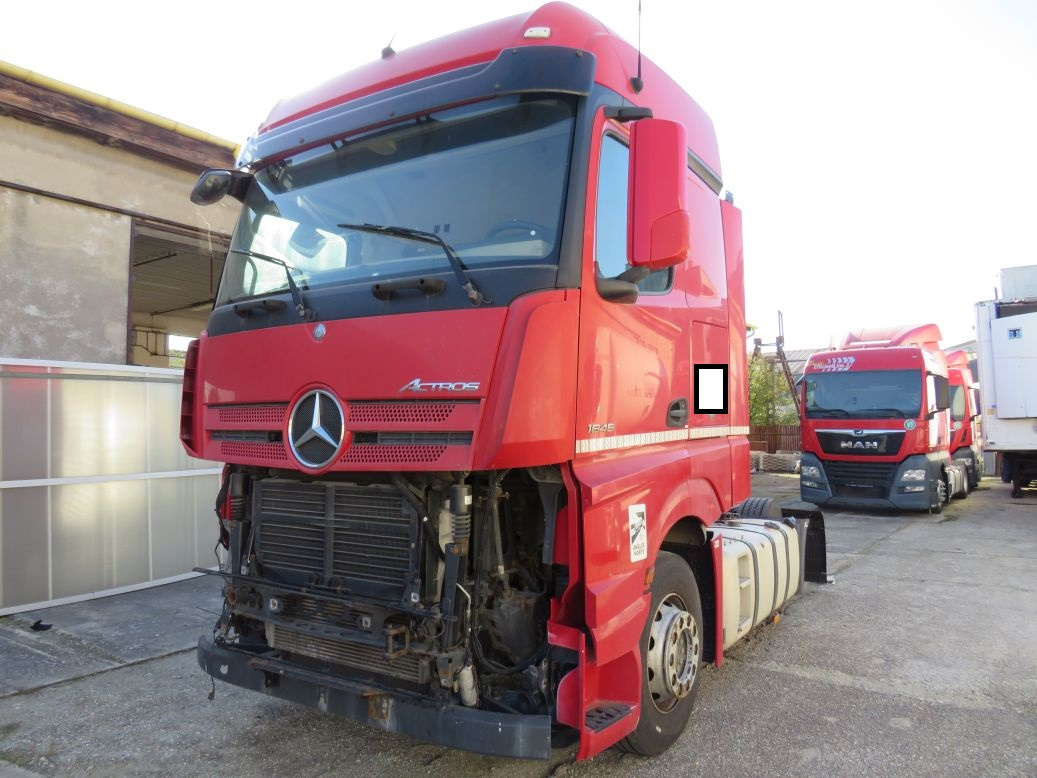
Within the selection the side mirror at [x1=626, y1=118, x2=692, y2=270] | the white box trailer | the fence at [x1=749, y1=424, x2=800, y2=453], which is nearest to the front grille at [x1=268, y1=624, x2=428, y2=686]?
the side mirror at [x1=626, y1=118, x2=692, y2=270]

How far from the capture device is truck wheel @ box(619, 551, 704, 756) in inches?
133

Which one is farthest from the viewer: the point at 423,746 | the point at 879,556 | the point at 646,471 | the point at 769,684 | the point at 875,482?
the point at 875,482

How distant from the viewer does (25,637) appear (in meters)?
5.43

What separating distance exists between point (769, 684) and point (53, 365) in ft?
20.3

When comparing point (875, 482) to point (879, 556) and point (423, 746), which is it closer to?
point (879, 556)

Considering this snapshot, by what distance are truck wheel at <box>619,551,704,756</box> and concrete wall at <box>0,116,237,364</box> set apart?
648 cm

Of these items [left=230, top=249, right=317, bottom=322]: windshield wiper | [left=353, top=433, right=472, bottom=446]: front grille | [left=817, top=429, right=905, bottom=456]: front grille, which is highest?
[left=230, top=249, right=317, bottom=322]: windshield wiper

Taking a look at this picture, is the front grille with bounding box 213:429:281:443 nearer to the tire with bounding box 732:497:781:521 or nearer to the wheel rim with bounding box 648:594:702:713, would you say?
the wheel rim with bounding box 648:594:702:713

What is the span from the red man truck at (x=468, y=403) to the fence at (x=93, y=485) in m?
3.50

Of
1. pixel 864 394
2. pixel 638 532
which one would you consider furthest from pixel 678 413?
pixel 864 394

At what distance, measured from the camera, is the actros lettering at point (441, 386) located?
2.69 m

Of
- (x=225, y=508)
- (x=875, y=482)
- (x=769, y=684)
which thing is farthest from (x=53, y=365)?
(x=875, y=482)

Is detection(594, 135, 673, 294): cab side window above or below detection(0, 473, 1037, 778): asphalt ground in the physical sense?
above

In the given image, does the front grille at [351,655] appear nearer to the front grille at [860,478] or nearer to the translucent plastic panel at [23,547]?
the translucent plastic panel at [23,547]
